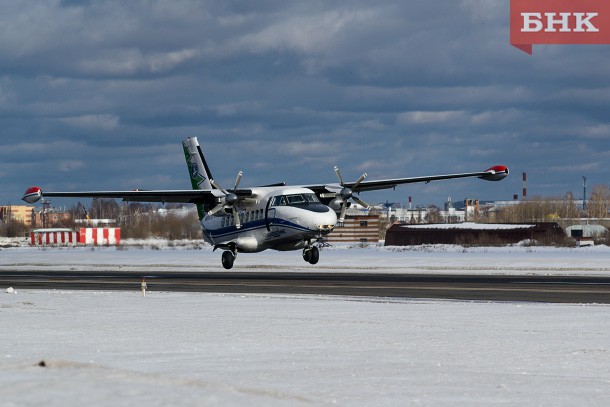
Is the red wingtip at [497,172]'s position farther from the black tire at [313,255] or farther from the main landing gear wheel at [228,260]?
the main landing gear wheel at [228,260]

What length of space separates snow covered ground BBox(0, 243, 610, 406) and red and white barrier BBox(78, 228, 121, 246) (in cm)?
10180

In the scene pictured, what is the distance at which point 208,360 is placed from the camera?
12.3 meters

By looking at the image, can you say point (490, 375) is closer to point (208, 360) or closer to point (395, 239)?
point (208, 360)

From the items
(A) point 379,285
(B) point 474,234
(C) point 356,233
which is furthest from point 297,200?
(C) point 356,233

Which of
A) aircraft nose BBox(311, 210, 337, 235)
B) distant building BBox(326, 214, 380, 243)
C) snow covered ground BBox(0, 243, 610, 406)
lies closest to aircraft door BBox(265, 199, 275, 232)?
aircraft nose BBox(311, 210, 337, 235)

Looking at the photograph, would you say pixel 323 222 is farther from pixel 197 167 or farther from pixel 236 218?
pixel 197 167

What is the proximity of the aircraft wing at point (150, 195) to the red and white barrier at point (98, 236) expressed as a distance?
72.9m

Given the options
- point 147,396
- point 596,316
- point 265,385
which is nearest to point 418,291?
point 596,316

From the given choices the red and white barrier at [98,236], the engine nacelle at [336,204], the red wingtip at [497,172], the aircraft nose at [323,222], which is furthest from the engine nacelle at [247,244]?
the red and white barrier at [98,236]

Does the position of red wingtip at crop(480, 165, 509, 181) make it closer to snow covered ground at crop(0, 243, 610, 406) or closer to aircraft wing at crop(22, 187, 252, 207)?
aircraft wing at crop(22, 187, 252, 207)

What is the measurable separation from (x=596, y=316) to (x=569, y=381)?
28.6 ft

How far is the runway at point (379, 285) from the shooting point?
84.1ft

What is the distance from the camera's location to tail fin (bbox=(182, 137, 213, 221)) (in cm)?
5388

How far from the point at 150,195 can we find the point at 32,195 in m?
6.34
